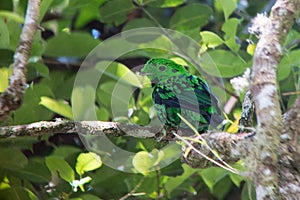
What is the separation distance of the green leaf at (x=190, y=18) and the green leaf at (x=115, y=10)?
295 millimetres

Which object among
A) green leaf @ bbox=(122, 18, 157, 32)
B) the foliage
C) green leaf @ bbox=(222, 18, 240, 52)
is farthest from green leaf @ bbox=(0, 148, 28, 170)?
green leaf @ bbox=(222, 18, 240, 52)

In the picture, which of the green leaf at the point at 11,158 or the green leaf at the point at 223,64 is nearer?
the green leaf at the point at 11,158

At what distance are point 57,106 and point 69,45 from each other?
40 cm

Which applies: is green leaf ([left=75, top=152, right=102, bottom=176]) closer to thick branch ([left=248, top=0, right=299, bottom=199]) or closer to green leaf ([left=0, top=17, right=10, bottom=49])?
green leaf ([left=0, top=17, right=10, bottom=49])

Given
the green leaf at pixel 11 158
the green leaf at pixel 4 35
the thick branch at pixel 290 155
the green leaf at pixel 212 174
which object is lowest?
the thick branch at pixel 290 155

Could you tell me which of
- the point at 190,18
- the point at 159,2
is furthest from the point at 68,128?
the point at 190,18

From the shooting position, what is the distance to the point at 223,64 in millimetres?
2969

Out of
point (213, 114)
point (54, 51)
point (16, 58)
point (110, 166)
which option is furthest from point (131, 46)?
point (16, 58)

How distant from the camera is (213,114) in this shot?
2492mm

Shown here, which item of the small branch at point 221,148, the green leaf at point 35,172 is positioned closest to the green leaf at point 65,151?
the green leaf at point 35,172

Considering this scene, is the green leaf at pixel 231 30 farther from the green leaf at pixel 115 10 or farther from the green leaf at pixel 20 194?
the green leaf at pixel 20 194

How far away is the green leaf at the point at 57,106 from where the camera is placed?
9.39 ft

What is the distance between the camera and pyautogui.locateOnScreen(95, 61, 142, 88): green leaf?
9.87ft

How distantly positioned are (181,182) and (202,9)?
1.04 m
